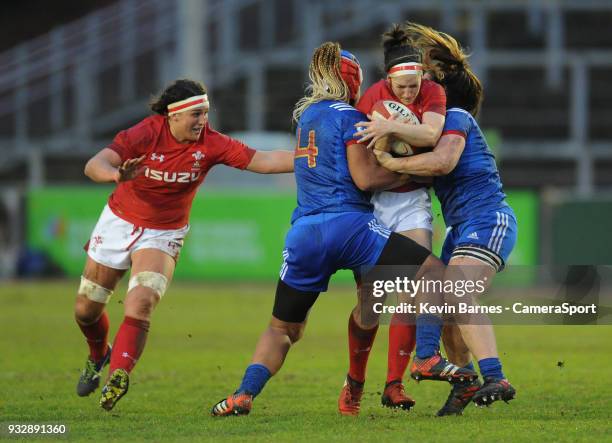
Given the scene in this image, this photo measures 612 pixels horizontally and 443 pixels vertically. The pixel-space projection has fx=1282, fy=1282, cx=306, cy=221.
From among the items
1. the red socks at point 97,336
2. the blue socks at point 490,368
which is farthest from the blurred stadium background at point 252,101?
the blue socks at point 490,368

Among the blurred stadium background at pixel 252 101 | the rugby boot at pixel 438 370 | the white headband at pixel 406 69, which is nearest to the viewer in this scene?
the rugby boot at pixel 438 370

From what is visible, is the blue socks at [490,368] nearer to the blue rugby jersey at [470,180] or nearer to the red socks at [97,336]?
the blue rugby jersey at [470,180]

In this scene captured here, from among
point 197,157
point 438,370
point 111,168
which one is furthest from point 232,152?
point 438,370

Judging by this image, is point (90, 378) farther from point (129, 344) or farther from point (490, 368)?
point (490, 368)

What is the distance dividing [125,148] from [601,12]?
74.1 feet

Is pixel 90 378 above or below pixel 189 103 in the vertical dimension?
below

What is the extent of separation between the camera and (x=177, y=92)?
804 cm

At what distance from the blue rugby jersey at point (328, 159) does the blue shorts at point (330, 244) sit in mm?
78

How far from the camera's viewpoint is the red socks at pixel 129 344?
767 centimetres

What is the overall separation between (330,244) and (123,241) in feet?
6.25

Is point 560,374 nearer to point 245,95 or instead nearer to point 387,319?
point 387,319

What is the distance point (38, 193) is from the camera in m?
21.7

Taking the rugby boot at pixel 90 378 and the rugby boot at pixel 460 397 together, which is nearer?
the rugby boot at pixel 460 397

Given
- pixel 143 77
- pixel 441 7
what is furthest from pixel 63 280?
pixel 441 7
